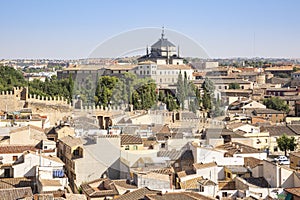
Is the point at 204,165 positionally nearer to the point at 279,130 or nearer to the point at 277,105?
the point at 279,130

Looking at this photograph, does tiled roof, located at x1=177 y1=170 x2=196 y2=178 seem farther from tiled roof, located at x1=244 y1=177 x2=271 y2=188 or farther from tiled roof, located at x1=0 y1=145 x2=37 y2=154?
tiled roof, located at x1=0 y1=145 x2=37 y2=154

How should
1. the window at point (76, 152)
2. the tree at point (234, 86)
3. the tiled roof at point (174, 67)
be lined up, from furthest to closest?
the tree at point (234, 86) < the tiled roof at point (174, 67) < the window at point (76, 152)

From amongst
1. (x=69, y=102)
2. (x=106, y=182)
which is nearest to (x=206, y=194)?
(x=106, y=182)

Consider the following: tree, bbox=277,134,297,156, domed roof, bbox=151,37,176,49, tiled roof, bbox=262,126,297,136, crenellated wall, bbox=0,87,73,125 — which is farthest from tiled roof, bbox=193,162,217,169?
crenellated wall, bbox=0,87,73,125

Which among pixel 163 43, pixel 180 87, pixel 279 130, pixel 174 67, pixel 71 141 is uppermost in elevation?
pixel 163 43

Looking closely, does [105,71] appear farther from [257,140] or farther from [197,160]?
[197,160]

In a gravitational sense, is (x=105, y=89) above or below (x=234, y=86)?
above

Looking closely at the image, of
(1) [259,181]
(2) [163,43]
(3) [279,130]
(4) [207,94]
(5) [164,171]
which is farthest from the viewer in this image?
(4) [207,94]

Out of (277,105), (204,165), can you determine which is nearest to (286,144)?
(204,165)

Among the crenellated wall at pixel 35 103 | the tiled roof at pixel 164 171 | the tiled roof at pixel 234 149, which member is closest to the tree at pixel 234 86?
the crenellated wall at pixel 35 103

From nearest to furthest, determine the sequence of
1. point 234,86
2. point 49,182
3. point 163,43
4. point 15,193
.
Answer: point 15,193
point 49,182
point 163,43
point 234,86

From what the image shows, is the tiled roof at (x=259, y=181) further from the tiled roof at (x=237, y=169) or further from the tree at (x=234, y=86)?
the tree at (x=234, y=86)

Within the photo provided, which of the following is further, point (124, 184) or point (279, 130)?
point (279, 130)

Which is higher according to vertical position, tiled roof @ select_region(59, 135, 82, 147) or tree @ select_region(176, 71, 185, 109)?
tree @ select_region(176, 71, 185, 109)
